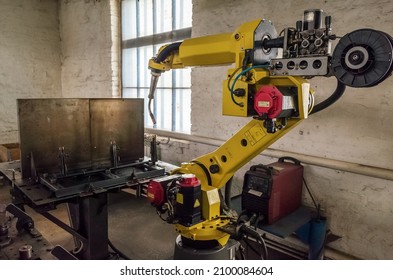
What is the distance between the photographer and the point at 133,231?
259 cm

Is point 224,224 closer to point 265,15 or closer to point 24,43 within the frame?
point 265,15

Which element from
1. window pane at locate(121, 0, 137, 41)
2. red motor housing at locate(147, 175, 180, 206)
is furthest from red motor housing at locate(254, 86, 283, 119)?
window pane at locate(121, 0, 137, 41)

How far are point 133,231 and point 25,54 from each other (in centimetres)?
308

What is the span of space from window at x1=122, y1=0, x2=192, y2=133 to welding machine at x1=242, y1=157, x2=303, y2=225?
1297 mm

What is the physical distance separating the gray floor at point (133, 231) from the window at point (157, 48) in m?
0.92

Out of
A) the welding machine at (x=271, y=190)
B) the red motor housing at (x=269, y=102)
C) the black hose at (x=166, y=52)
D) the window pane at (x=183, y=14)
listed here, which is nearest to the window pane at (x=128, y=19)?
the window pane at (x=183, y=14)

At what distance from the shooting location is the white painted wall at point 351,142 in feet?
5.33

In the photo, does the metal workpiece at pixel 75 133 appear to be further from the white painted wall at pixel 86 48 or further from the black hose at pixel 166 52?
the white painted wall at pixel 86 48

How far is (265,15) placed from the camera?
2070 millimetres

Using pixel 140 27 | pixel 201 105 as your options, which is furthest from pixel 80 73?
pixel 201 105

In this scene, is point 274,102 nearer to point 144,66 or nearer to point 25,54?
point 144,66

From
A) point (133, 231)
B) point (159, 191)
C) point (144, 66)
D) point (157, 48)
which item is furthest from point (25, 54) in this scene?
point (159, 191)

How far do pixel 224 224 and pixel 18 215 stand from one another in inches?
30.4

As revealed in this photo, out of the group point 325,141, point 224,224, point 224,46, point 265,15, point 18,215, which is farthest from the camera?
point 265,15
